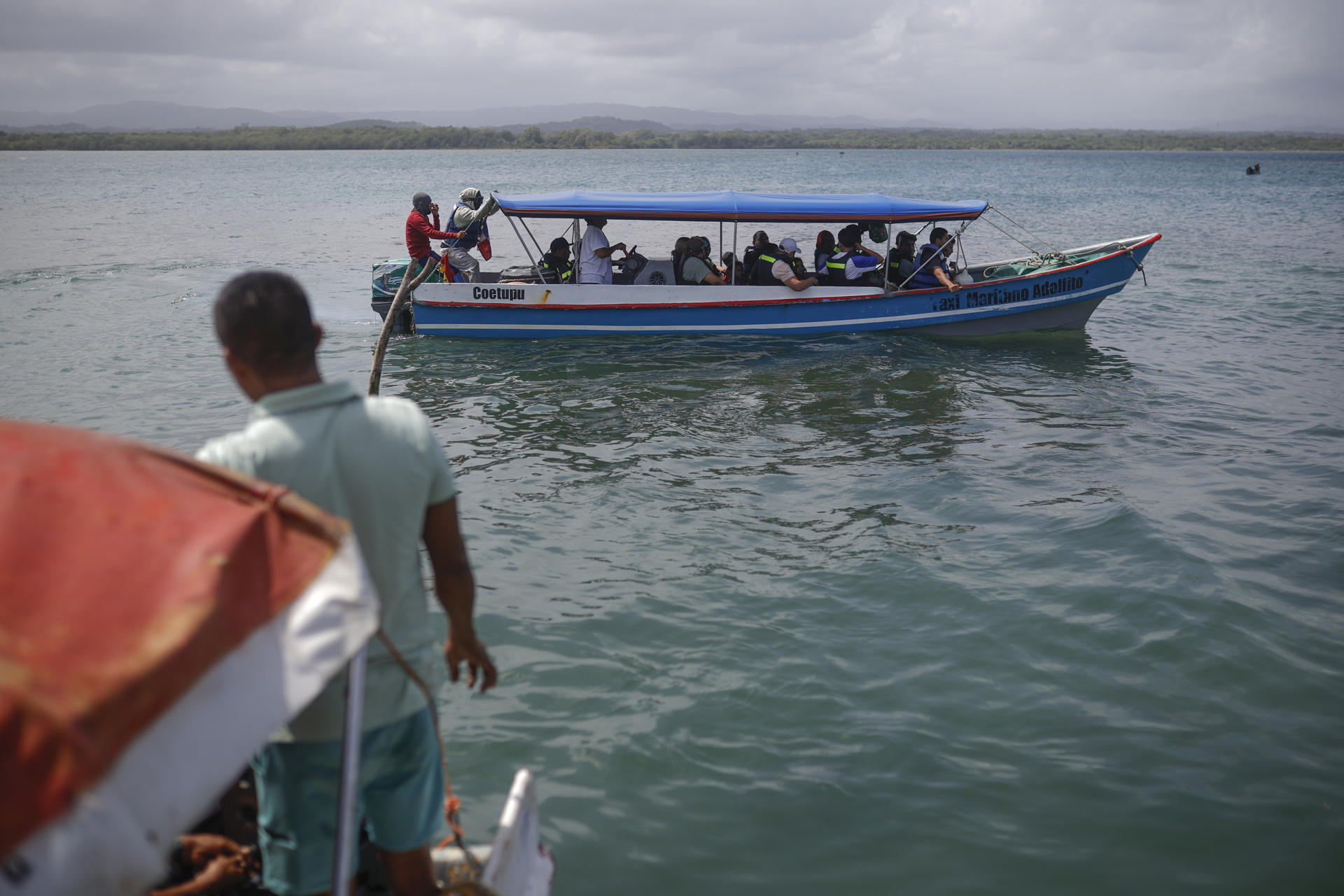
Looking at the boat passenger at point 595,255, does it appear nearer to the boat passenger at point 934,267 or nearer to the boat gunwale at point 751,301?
the boat gunwale at point 751,301

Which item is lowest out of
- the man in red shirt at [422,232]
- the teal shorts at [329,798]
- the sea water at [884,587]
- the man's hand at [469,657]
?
the sea water at [884,587]

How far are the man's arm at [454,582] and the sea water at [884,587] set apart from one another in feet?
5.43

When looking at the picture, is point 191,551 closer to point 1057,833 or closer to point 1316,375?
point 1057,833

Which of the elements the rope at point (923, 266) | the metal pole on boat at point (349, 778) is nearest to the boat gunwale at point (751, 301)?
the rope at point (923, 266)

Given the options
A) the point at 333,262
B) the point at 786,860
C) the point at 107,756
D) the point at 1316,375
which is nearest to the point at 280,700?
the point at 107,756

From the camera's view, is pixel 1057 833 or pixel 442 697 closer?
pixel 1057 833

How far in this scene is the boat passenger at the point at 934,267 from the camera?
49.0ft

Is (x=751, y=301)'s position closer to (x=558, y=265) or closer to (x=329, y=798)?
(x=558, y=265)

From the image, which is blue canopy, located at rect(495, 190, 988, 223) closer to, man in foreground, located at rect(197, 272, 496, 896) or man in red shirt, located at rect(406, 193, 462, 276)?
man in red shirt, located at rect(406, 193, 462, 276)

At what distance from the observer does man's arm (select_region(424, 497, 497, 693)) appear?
270 centimetres

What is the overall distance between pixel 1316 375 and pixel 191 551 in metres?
15.9

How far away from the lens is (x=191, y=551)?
1.87 m

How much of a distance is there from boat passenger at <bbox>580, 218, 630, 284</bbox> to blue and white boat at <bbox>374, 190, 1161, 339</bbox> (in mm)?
216

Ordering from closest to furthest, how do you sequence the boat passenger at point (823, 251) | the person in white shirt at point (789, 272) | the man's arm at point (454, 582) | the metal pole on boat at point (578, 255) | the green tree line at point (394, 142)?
the man's arm at point (454, 582)
the metal pole on boat at point (578, 255)
the person in white shirt at point (789, 272)
the boat passenger at point (823, 251)
the green tree line at point (394, 142)
